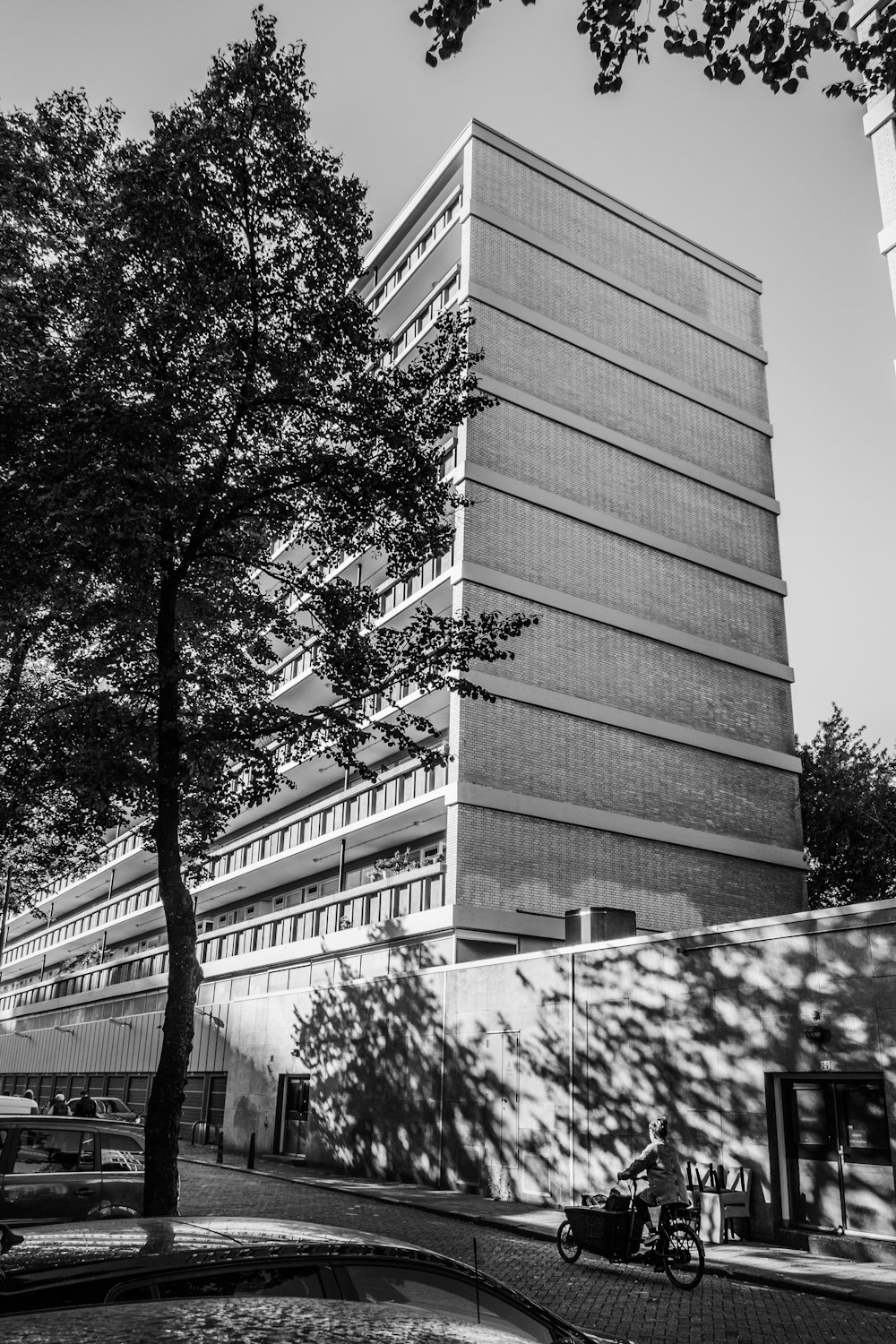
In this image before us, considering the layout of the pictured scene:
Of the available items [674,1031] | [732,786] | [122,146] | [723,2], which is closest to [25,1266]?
[723,2]

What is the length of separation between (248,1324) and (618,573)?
33.8 m

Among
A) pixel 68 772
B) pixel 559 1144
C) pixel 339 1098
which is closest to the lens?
pixel 68 772

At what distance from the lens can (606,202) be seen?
3966 centimetres

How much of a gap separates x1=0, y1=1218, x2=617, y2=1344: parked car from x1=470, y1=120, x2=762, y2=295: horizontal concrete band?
37.2m

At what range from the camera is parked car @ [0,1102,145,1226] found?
10.6m

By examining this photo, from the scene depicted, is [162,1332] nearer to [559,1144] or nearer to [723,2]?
[723,2]

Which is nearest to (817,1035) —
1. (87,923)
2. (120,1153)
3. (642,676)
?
(120,1153)

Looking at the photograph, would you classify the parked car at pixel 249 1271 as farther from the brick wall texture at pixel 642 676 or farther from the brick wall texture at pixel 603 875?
the brick wall texture at pixel 642 676

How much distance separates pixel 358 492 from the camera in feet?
52.1

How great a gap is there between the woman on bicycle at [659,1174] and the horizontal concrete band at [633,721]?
17595mm

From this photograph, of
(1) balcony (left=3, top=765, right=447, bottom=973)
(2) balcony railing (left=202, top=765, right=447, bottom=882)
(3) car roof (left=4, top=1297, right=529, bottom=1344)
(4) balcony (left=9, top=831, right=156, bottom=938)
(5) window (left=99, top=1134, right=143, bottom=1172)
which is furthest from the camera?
(4) balcony (left=9, top=831, right=156, bottom=938)

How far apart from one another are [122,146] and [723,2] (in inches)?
366

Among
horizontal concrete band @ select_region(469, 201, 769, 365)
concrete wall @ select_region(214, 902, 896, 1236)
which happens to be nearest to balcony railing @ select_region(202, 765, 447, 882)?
concrete wall @ select_region(214, 902, 896, 1236)

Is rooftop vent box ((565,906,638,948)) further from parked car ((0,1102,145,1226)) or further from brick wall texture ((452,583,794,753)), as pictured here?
parked car ((0,1102,145,1226))
